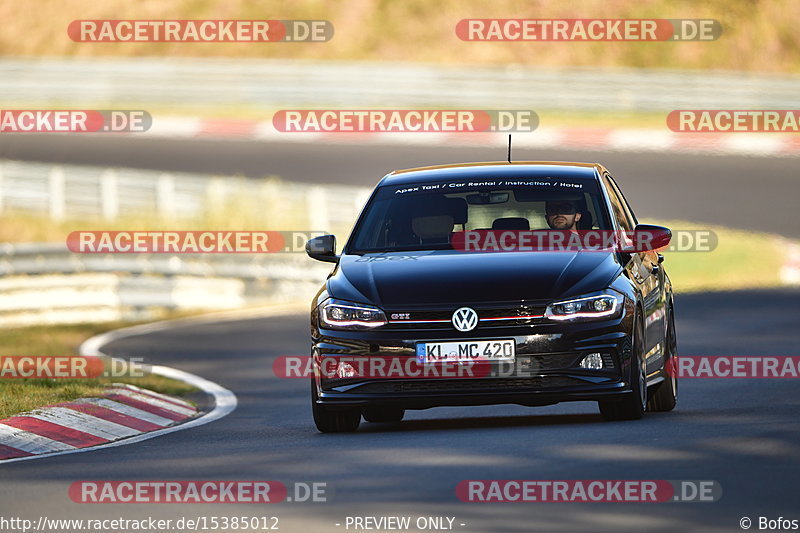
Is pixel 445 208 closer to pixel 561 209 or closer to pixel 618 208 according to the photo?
pixel 561 209

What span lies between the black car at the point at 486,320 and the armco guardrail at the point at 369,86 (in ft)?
93.2

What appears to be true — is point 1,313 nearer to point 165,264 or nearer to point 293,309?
point 165,264

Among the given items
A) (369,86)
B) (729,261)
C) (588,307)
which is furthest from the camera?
(369,86)

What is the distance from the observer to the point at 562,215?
11.7m

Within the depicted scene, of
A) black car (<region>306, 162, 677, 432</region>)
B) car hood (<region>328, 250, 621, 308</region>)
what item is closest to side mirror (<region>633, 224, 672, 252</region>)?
black car (<region>306, 162, 677, 432</region>)

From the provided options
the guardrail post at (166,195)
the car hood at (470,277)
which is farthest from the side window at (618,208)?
the guardrail post at (166,195)

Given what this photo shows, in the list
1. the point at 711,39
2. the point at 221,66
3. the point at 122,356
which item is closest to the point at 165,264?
the point at 122,356

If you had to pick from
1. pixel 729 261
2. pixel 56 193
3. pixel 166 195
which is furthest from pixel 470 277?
pixel 56 193

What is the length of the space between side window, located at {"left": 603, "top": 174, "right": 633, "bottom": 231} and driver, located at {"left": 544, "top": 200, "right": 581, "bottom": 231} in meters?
0.31

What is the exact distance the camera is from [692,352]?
1644cm

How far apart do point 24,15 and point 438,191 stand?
4775cm

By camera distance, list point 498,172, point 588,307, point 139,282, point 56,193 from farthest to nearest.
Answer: point 56,193 < point 139,282 < point 498,172 < point 588,307

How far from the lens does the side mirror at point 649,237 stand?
459 inches

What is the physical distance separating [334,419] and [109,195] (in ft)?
71.3
